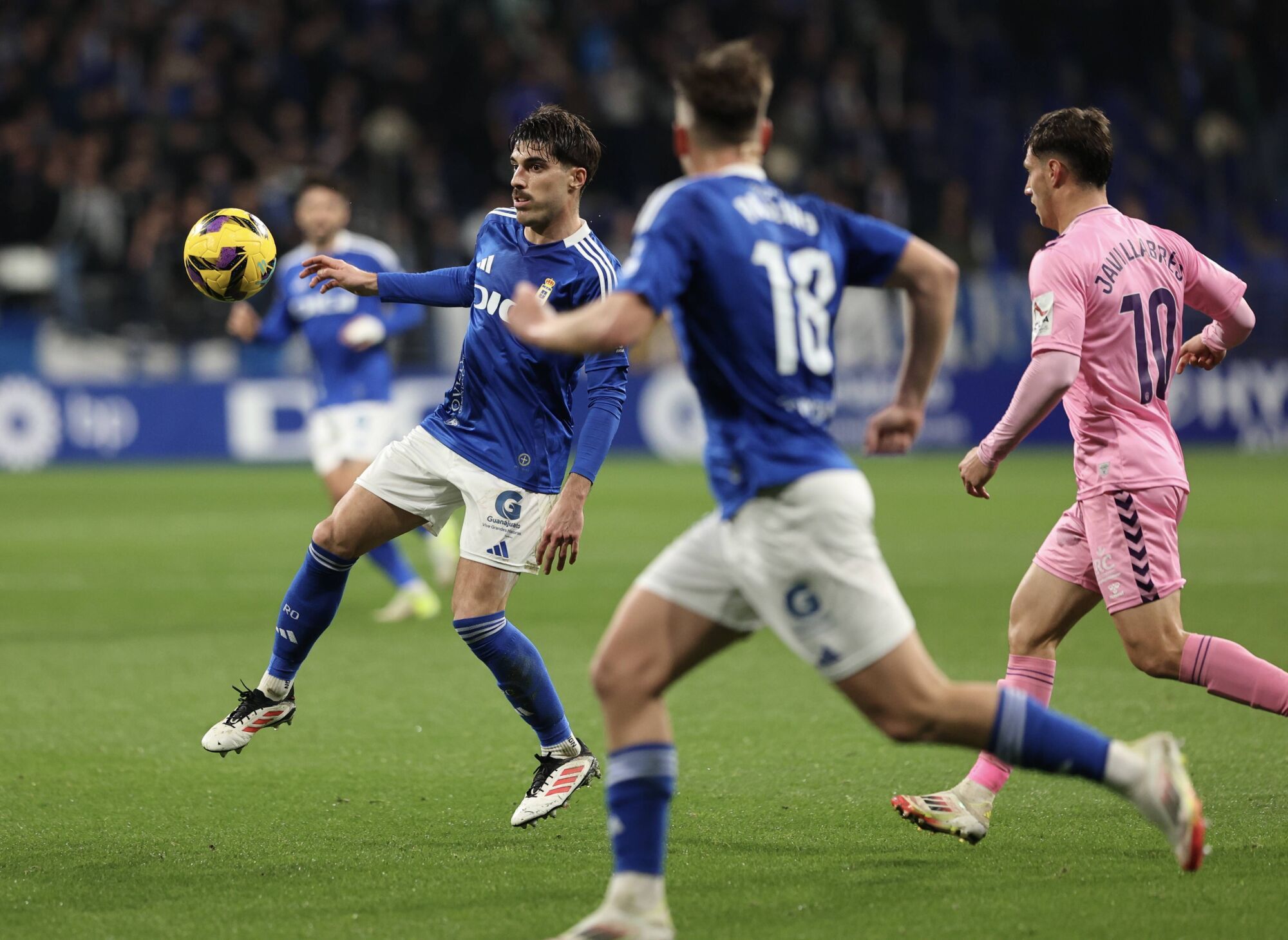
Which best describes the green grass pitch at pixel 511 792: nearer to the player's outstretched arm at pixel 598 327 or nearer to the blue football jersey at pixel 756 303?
the blue football jersey at pixel 756 303

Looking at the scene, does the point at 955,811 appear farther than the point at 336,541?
No

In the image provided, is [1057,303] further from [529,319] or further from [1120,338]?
[529,319]

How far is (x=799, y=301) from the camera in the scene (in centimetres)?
374

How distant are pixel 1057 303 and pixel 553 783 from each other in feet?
7.35

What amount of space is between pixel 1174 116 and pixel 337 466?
19.3 metres

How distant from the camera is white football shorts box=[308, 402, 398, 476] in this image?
978 cm

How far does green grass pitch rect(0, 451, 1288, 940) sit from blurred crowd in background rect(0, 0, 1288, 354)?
9974mm

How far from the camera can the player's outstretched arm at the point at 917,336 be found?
151 inches

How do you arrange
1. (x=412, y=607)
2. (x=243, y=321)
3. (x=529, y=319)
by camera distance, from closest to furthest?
(x=529, y=319) → (x=243, y=321) → (x=412, y=607)

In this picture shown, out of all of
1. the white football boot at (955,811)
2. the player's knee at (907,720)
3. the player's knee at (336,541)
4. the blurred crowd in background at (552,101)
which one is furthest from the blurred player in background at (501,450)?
the blurred crowd in background at (552,101)

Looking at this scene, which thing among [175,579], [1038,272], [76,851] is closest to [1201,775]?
[1038,272]

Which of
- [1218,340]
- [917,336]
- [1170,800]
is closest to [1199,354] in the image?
[1218,340]

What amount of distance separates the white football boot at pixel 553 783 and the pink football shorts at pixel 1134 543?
1818 millimetres

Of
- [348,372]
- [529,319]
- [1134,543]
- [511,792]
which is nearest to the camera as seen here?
[529,319]
